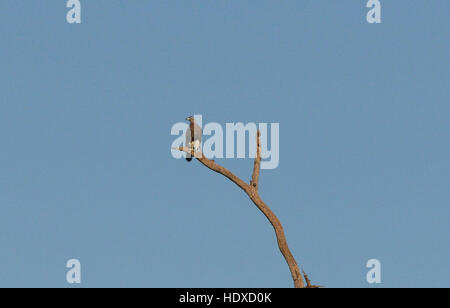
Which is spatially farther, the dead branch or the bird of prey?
the bird of prey

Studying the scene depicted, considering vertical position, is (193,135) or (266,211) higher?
(193,135)

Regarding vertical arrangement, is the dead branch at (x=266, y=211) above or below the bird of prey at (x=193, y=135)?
below

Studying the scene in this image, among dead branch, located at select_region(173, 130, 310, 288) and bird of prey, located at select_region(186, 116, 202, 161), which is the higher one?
bird of prey, located at select_region(186, 116, 202, 161)

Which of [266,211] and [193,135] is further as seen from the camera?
[193,135]

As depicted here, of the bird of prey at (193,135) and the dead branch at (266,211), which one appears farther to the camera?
the bird of prey at (193,135)
